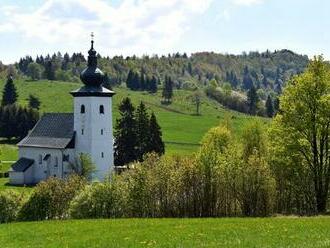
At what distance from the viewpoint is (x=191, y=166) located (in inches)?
1777

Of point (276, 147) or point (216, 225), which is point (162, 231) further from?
point (276, 147)

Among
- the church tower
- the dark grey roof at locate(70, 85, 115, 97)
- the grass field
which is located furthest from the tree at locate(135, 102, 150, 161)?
the grass field

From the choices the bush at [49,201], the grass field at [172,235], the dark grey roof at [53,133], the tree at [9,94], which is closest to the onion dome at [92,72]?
the dark grey roof at [53,133]

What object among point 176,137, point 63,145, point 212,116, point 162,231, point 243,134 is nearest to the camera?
point 162,231

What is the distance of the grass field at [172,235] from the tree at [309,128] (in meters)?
13.3

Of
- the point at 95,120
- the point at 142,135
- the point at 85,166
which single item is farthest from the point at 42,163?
the point at 142,135

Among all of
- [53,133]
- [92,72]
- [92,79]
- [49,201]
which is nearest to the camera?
[49,201]

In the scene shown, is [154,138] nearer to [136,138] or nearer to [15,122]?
[136,138]

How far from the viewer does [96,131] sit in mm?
86562

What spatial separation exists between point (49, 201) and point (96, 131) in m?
41.3

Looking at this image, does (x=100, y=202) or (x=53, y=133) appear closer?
(x=100, y=202)

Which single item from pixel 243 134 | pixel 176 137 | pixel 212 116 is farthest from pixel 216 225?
pixel 212 116

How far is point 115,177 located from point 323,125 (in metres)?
14.7

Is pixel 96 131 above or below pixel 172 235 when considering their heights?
above
